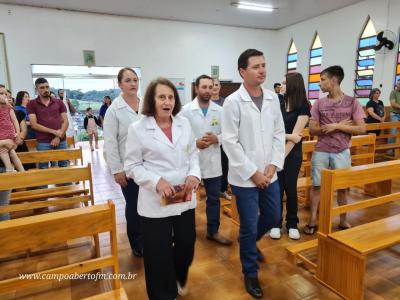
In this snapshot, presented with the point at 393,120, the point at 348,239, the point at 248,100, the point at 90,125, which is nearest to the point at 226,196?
the point at 348,239

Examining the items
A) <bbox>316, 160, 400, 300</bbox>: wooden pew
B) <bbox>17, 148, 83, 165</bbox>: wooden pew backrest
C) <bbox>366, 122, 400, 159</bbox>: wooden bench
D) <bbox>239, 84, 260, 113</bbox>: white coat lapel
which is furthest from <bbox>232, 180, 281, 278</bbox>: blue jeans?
<bbox>366, 122, 400, 159</bbox>: wooden bench

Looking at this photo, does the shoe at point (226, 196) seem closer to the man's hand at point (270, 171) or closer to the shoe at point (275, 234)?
the shoe at point (275, 234)

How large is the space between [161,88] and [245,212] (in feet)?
3.07

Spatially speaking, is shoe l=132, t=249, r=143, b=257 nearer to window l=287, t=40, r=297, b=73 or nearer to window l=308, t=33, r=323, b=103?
window l=308, t=33, r=323, b=103

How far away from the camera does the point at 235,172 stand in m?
1.85

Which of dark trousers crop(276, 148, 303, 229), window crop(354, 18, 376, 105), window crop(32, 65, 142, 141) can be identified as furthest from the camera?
window crop(32, 65, 142, 141)

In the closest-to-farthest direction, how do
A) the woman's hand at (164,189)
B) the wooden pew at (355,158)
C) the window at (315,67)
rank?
the woman's hand at (164,189), the wooden pew at (355,158), the window at (315,67)

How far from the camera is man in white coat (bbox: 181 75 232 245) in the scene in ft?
8.15

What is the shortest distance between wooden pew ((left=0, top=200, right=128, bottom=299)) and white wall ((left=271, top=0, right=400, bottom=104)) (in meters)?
8.44

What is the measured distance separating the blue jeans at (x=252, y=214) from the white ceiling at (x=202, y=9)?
724 centimetres

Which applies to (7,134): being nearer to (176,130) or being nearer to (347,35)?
(176,130)

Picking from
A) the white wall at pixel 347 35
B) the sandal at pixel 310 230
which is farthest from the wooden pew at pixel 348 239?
the white wall at pixel 347 35

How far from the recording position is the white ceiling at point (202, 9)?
25.2 feet

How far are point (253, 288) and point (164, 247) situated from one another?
29.3 inches
